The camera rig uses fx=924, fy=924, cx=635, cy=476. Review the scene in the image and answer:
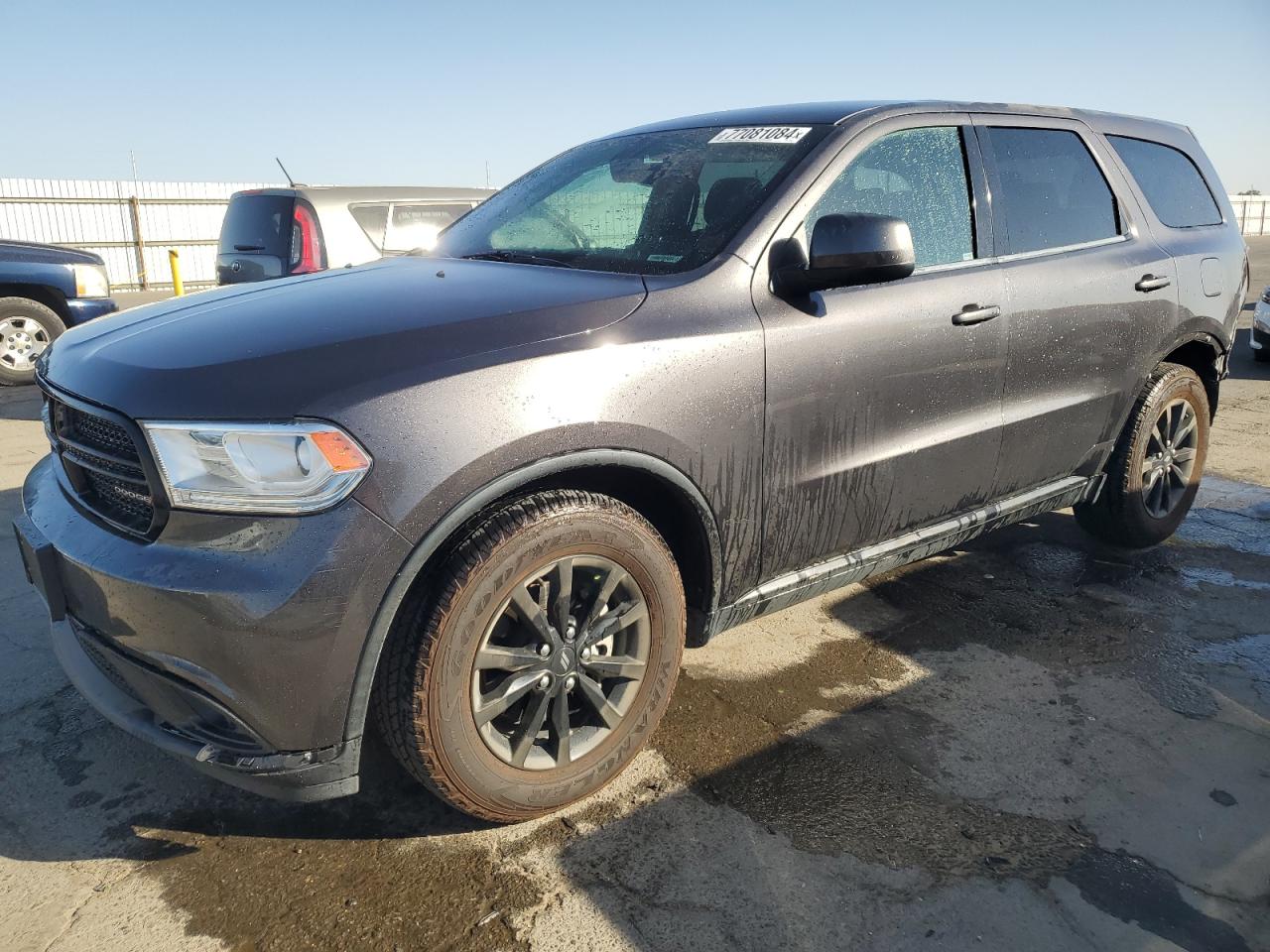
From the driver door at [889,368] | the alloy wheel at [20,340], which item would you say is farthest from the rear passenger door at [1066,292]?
the alloy wheel at [20,340]

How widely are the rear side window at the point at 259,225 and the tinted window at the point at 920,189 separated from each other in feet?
18.0

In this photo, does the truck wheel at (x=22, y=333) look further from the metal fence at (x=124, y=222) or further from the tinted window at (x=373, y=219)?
the metal fence at (x=124, y=222)

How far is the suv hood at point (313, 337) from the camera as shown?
189 cm

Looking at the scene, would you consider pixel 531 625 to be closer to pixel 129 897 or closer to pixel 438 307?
pixel 438 307

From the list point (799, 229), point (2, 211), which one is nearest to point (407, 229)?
point (799, 229)

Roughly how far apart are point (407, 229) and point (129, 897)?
637 centimetres

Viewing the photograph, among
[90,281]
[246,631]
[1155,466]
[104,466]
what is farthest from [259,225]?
[1155,466]

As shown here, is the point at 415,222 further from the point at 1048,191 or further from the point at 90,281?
the point at 1048,191

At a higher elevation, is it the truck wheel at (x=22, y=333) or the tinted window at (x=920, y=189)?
the tinted window at (x=920, y=189)

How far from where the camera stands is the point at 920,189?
9.86 ft

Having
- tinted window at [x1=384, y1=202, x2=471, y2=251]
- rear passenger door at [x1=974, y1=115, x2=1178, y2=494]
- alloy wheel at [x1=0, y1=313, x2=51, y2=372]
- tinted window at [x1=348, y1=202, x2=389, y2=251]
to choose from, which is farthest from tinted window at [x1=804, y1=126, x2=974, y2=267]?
alloy wheel at [x1=0, y1=313, x2=51, y2=372]

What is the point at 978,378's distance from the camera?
3.01 m

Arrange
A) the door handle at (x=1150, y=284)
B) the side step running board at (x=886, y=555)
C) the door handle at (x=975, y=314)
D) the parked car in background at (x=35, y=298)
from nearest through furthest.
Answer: the side step running board at (x=886, y=555)
the door handle at (x=975, y=314)
the door handle at (x=1150, y=284)
the parked car in background at (x=35, y=298)

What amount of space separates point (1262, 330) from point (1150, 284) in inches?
272
